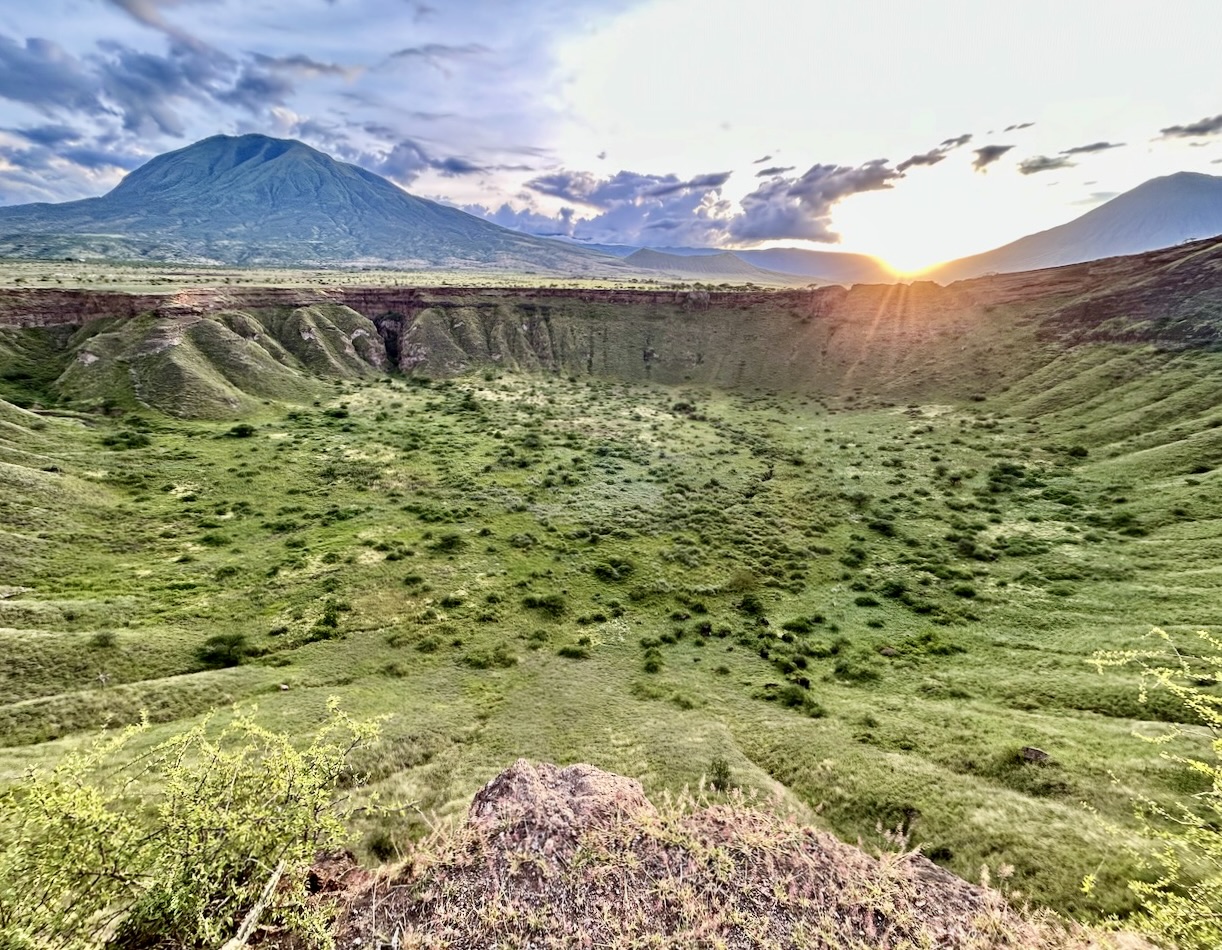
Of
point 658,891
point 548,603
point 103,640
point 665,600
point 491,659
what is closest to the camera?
point 658,891

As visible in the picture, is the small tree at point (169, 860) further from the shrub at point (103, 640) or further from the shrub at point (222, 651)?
the shrub at point (103, 640)

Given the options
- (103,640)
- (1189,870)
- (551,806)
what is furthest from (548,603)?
(1189,870)

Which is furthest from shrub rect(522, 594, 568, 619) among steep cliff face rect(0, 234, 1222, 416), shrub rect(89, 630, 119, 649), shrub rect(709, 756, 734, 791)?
Result: steep cliff face rect(0, 234, 1222, 416)

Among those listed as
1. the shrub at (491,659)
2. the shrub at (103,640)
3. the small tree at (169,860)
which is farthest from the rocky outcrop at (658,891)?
the shrub at (103,640)

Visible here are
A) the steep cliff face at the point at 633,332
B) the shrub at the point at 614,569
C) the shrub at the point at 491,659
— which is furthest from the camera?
the steep cliff face at the point at 633,332

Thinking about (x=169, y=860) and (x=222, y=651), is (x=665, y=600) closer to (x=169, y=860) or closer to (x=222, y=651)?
(x=222, y=651)

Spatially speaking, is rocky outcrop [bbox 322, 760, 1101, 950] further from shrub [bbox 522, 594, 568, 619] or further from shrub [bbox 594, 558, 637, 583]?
shrub [bbox 594, 558, 637, 583]
